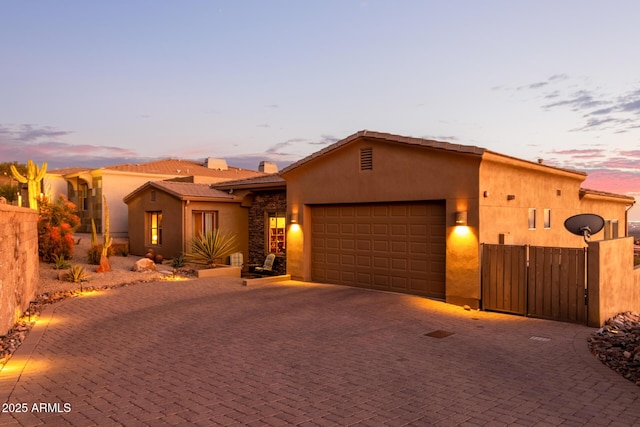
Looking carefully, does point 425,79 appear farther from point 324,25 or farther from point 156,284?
point 156,284

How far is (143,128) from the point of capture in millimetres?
27766

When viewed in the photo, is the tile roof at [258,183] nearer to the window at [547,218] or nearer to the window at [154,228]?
the window at [154,228]

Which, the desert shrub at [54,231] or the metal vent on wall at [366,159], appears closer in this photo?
the metal vent on wall at [366,159]

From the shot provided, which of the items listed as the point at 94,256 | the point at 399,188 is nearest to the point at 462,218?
the point at 399,188

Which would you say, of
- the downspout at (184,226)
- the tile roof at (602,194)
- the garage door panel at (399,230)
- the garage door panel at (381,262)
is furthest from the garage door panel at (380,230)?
the tile roof at (602,194)

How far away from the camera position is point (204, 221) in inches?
766

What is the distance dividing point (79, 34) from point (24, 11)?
7.56ft

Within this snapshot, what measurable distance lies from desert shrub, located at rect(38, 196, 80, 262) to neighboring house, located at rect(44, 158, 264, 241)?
940 centimetres

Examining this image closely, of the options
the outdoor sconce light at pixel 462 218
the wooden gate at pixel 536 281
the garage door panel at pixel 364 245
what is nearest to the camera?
the wooden gate at pixel 536 281

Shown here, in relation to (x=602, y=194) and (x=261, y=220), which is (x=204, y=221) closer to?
(x=261, y=220)

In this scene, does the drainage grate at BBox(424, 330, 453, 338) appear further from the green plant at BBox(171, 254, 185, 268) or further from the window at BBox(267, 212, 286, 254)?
the green plant at BBox(171, 254, 185, 268)

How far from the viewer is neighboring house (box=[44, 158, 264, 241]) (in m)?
26.9

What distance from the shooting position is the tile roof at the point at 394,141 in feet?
34.1

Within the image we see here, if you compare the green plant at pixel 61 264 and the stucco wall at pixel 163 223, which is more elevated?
the stucco wall at pixel 163 223
